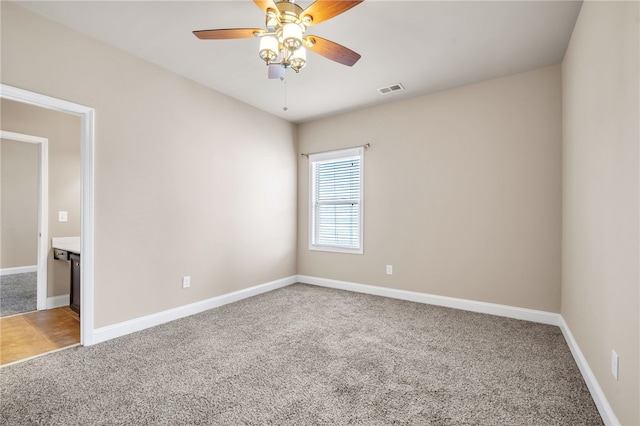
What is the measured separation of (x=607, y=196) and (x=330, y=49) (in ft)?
6.44

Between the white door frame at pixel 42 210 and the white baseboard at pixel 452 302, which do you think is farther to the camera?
the white door frame at pixel 42 210

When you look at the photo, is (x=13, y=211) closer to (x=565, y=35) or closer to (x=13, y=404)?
(x=13, y=404)

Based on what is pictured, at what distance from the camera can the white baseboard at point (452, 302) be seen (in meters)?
3.15

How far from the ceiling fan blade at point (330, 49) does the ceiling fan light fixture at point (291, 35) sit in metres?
0.23

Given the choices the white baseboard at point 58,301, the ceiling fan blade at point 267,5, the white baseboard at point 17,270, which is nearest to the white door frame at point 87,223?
the white baseboard at point 58,301

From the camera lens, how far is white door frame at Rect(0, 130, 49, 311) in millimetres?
3625

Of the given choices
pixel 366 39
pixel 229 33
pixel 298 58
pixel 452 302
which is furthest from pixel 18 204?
pixel 452 302

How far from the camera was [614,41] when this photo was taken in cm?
159

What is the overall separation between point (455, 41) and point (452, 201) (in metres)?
1.76

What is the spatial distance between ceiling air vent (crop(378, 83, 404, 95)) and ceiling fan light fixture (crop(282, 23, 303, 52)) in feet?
6.68

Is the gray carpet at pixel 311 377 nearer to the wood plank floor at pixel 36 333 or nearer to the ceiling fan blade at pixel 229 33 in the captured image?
the wood plank floor at pixel 36 333

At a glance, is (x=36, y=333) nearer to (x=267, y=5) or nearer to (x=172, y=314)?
(x=172, y=314)

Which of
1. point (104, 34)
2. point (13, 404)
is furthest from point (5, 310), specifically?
point (104, 34)

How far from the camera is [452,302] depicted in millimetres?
3676
